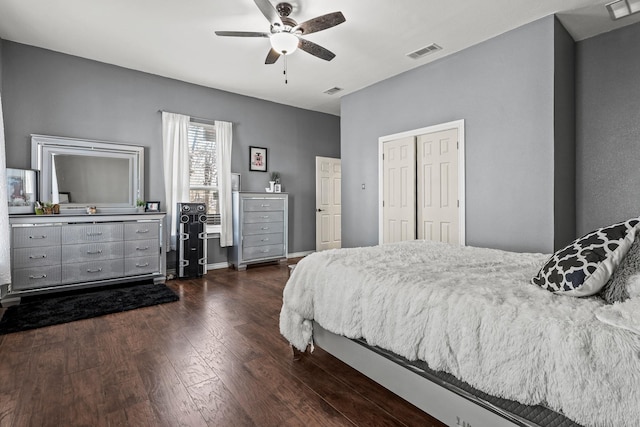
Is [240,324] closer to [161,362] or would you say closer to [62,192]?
[161,362]

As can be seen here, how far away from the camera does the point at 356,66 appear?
4434 millimetres

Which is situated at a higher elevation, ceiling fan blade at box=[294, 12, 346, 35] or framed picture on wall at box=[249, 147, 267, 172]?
ceiling fan blade at box=[294, 12, 346, 35]

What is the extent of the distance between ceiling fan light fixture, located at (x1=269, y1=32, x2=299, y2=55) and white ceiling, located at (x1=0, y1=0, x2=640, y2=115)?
1.00 ft

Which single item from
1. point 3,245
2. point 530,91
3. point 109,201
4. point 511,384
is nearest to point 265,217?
point 109,201

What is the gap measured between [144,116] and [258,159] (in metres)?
1.91

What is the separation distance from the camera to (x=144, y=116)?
183 inches

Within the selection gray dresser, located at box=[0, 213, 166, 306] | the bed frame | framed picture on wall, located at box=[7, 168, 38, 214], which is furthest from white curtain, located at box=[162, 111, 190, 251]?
the bed frame

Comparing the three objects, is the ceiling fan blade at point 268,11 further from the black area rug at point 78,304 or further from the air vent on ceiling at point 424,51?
the black area rug at point 78,304

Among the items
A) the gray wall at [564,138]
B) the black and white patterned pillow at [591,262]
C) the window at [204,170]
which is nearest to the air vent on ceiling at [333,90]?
the window at [204,170]

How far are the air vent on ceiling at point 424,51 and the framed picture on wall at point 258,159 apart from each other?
2.97 metres

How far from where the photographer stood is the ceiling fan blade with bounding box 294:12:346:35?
2721mm

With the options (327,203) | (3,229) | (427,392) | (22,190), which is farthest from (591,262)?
(327,203)

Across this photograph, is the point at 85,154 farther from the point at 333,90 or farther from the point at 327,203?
the point at 327,203

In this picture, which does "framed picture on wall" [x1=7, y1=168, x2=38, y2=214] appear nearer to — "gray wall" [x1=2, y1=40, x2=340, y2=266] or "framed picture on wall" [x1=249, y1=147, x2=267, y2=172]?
"gray wall" [x1=2, y1=40, x2=340, y2=266]
